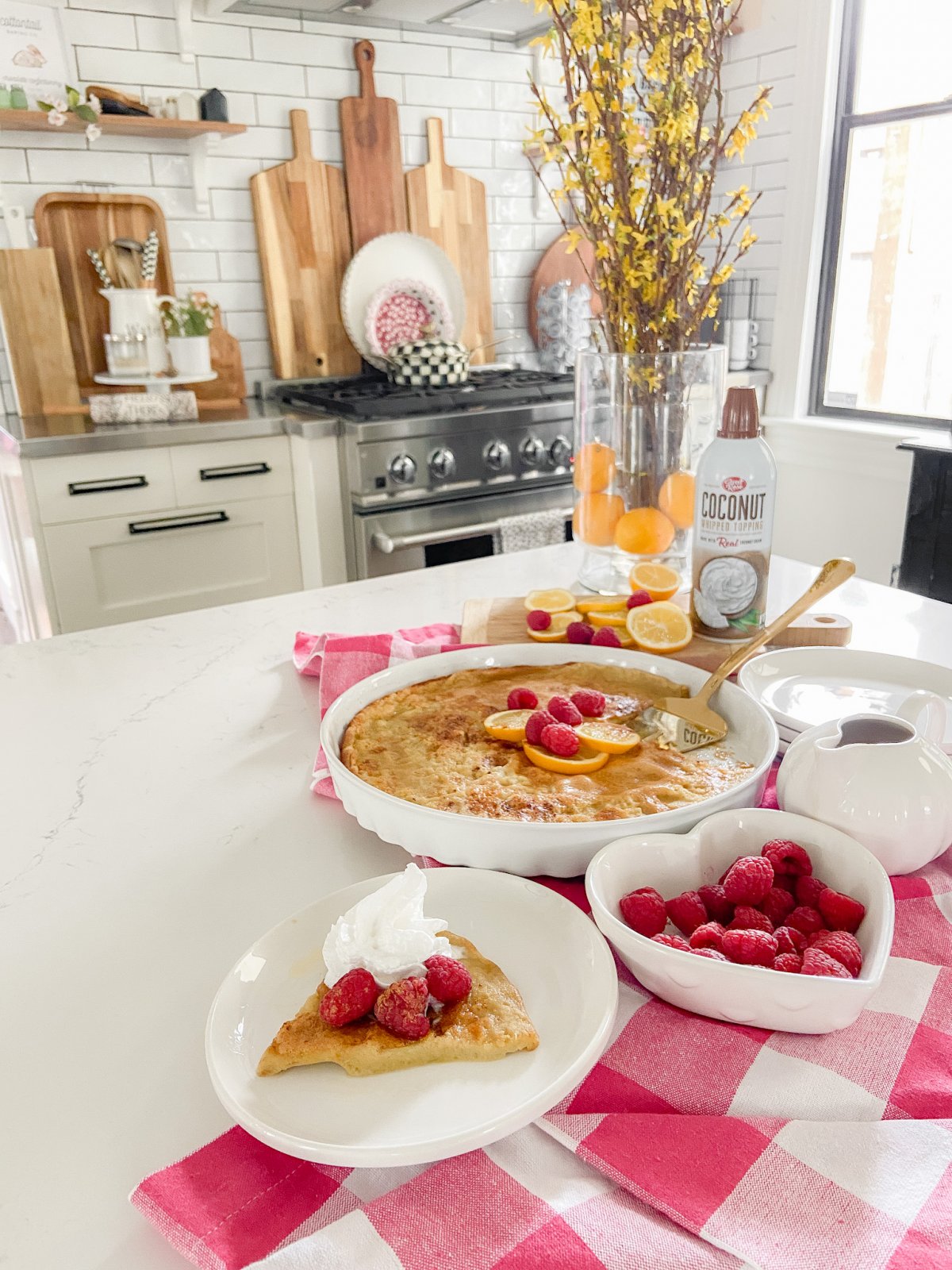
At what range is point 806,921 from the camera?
0.65 m

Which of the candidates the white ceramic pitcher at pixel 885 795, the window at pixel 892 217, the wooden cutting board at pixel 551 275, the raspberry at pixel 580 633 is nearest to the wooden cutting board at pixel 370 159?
the wooden cutting board at pixel 551 275

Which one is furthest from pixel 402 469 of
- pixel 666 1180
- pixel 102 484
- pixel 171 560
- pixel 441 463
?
pixel 666 1180

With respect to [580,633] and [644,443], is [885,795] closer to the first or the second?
[580,633]

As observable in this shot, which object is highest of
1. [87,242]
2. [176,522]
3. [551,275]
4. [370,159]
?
[370,159]

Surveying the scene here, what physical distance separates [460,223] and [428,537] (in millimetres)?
1338

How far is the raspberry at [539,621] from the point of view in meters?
1.20

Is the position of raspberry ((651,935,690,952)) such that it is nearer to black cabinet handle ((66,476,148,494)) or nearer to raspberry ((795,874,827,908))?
raspberry ((795,874,827,908))

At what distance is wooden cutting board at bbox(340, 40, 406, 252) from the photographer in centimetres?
304

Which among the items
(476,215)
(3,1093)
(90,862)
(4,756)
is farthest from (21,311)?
(3,1093)

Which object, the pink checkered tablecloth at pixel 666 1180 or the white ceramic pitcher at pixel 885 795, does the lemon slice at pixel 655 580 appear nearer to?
the white ceramic pitcher at pixel 885 795

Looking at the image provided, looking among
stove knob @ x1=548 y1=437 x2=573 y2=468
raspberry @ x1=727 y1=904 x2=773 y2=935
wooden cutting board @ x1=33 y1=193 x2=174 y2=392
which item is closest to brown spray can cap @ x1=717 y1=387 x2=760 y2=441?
raspberry @ x1=727 y1=904 x2=773 y2=935

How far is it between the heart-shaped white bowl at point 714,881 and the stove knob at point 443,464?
6.80 feet

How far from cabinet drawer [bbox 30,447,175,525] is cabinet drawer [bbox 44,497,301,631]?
0.03m

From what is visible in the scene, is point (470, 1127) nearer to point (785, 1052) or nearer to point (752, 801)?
point (785, 1052)
